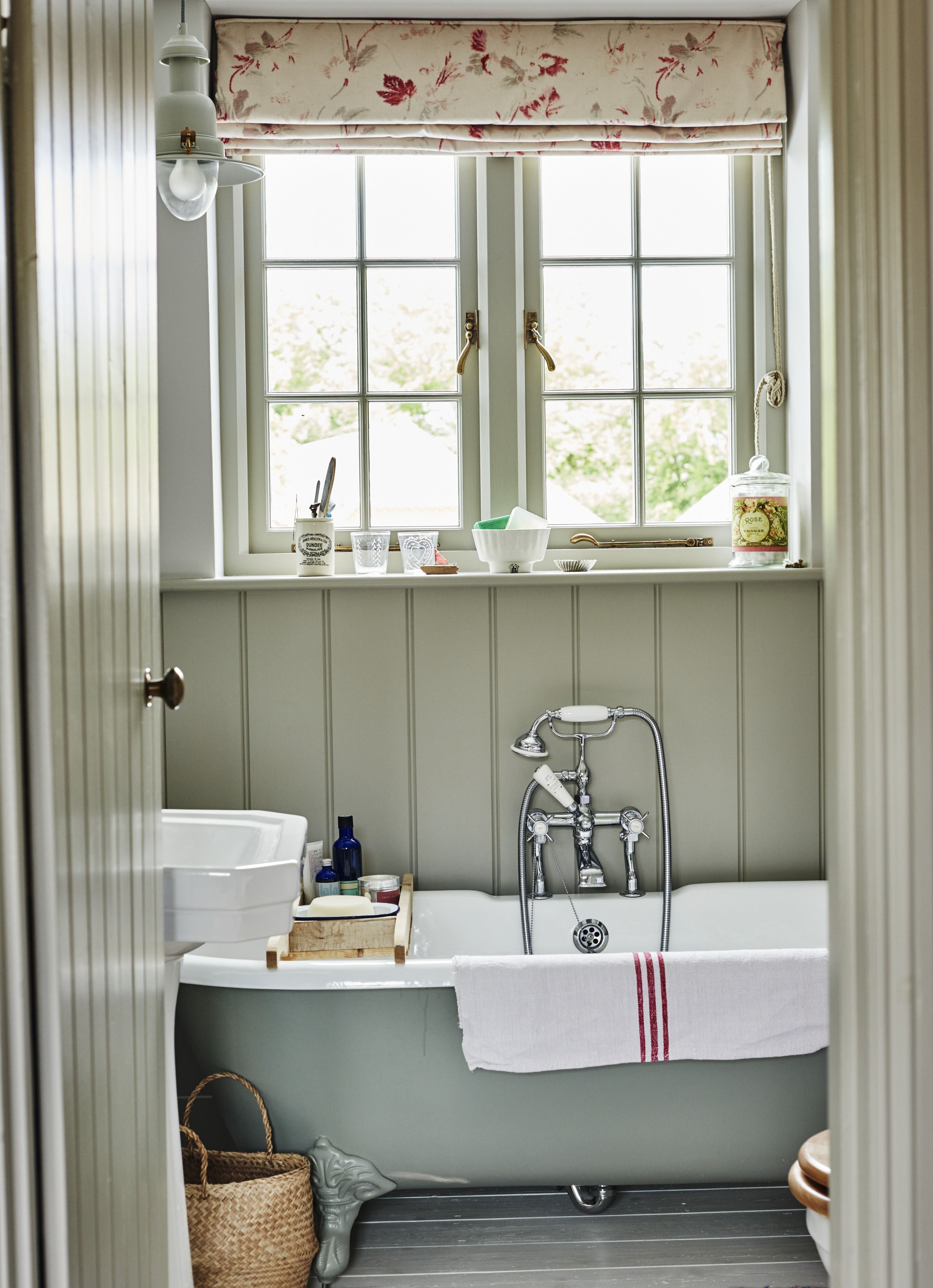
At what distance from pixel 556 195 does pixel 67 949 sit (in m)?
2.40

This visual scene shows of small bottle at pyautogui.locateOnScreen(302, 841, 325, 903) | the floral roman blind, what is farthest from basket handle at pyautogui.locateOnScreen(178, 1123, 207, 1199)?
the floral roman blind

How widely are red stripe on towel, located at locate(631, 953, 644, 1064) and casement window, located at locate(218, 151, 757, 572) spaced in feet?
4.02

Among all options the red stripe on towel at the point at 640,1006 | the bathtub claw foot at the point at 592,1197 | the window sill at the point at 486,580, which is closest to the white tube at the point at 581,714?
the window sill at the point at 486,580

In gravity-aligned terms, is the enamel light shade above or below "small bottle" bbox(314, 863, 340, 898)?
above

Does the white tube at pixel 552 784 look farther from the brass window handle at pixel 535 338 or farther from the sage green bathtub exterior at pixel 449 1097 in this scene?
the brass window handle at pixel 535 338

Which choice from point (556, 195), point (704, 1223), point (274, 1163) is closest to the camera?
point (274, 1163)

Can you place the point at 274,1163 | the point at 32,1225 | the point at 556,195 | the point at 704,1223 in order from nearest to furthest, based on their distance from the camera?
the point at 32,1225
the point at 274,1163
the point at 704,1223
the point at 556,195

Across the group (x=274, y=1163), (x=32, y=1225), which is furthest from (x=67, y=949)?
(x=274, y=1163)

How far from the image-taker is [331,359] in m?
2.84

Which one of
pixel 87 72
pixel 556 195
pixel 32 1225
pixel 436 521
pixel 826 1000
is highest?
pixel 556 195

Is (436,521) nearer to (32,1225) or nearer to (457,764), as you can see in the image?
(457,764)

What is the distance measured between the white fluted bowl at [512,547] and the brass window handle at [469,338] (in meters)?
0.44

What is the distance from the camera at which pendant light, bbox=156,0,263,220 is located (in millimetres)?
1861

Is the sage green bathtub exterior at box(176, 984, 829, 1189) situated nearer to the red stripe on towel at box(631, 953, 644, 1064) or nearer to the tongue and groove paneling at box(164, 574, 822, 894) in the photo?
the red stripe on towel at box(631, 953, 644, 1064)
